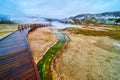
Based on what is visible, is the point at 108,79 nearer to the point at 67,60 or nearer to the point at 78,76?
the point at 78,76

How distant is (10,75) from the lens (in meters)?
3.80

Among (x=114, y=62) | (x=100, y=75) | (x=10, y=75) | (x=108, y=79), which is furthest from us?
(x=114, y=62)

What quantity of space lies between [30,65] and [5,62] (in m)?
1.36

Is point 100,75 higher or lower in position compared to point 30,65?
lower

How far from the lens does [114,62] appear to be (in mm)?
7102

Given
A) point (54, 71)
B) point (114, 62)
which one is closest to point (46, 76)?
point (54, 71)

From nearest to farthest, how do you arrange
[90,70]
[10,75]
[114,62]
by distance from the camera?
[10,75] → [90,70] → [114,62]

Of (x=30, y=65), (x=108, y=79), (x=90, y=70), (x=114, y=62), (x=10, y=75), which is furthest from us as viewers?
(x=114, y=62)

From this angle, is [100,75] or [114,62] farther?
[114,62]

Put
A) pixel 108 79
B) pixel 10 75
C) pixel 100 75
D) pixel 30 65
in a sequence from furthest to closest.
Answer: pixel 100 75, pixel 108 79, pixel 30 65, pixel 10 75

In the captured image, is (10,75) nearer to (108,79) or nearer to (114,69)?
(108,79)

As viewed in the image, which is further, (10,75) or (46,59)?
(46,59)

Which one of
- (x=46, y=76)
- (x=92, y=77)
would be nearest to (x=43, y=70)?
(x=46, y=76)

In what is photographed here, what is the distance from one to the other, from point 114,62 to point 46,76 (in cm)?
503
